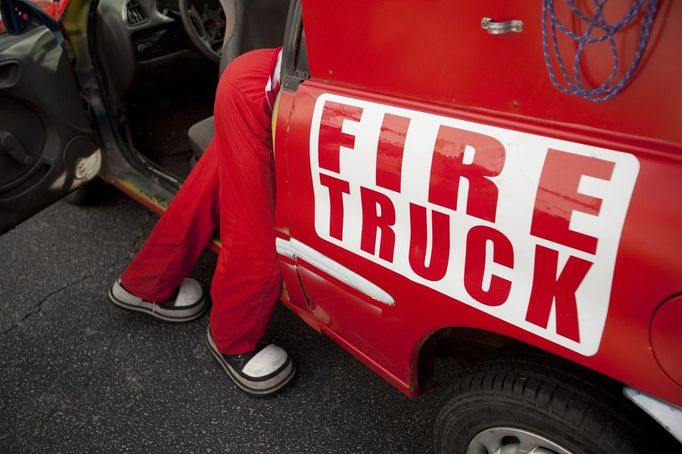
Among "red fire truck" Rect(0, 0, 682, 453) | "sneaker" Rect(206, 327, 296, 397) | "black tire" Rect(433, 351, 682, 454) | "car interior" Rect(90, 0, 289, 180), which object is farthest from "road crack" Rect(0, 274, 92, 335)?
"black tire" Rect(433, 351, 682, 454)

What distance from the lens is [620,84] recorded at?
0.93 metres

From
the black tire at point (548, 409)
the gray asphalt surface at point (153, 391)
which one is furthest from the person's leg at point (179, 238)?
the black tire at point (548, 409)

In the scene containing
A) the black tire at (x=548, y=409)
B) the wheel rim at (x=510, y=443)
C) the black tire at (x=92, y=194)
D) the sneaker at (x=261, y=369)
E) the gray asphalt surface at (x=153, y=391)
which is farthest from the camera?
the black tire at (x=92, y=194)

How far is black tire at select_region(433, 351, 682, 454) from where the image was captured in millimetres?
1144

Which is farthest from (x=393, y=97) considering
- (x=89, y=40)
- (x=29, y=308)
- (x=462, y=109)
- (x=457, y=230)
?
(x=29, y=308)

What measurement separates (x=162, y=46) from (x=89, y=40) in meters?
0.36

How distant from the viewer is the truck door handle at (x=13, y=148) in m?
2.04

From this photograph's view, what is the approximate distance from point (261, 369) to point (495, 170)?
1190 millimetres

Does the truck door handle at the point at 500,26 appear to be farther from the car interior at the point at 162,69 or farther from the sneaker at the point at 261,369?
the sneaker at the point at 261,369

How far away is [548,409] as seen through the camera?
120 cm

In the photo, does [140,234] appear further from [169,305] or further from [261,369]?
[261,369]

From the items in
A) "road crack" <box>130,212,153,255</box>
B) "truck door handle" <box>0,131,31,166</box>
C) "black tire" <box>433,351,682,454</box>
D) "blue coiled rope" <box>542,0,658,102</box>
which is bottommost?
"road crack" <box>130,212,153,255</box>

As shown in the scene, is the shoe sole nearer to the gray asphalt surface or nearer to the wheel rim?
the gray asphalt surface

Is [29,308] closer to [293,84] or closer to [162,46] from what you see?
[162,46]
